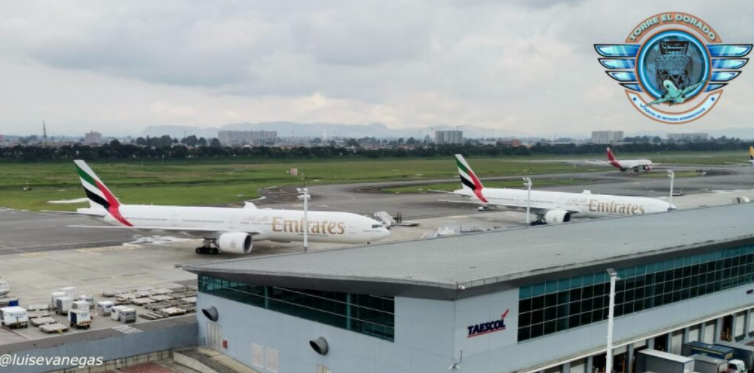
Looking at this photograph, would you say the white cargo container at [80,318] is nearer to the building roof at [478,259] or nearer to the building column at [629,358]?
the building roof at [478,259]

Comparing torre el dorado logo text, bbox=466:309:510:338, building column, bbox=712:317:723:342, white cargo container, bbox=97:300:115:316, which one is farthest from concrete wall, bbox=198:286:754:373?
white cargo container, bbox=97:300:115:316

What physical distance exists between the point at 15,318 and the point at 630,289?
37.1 meters

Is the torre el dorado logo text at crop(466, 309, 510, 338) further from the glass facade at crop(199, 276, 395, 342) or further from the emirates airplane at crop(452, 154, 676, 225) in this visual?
the emirates airplane at crop(452, 154, 676, 225)

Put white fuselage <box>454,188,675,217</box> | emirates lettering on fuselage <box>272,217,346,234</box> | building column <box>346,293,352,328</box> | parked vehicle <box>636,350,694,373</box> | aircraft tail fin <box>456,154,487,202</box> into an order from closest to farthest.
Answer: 1. building column <box>346,293,352,328</box>
2. parked vehicle <box>636,350,694,373</box>
3. emirates lettering on fuselage <box>272,217,346,234</box>
4. white fuselage <box>454,188,675,217</box>
5. aircraft tail fin <box>456,154,487,202</box>

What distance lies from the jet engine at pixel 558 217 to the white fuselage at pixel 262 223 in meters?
30.7

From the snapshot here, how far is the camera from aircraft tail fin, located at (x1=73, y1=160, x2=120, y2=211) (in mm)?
73188

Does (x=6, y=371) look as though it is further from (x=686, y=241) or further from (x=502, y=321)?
(x=686, y=241)

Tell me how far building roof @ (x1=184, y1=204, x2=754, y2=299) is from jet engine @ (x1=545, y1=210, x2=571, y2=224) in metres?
33.3

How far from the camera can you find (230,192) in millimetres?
137125

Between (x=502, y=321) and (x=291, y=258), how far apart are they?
604 inches

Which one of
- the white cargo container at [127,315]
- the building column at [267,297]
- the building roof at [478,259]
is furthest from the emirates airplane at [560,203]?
the building column at [267,297]

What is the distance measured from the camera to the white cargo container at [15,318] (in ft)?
137

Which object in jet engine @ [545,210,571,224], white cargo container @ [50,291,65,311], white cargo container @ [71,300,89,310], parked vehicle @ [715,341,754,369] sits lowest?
parked vehicle @ [715,341,754,369]

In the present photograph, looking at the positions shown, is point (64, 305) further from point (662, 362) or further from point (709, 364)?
point (709, 364)
